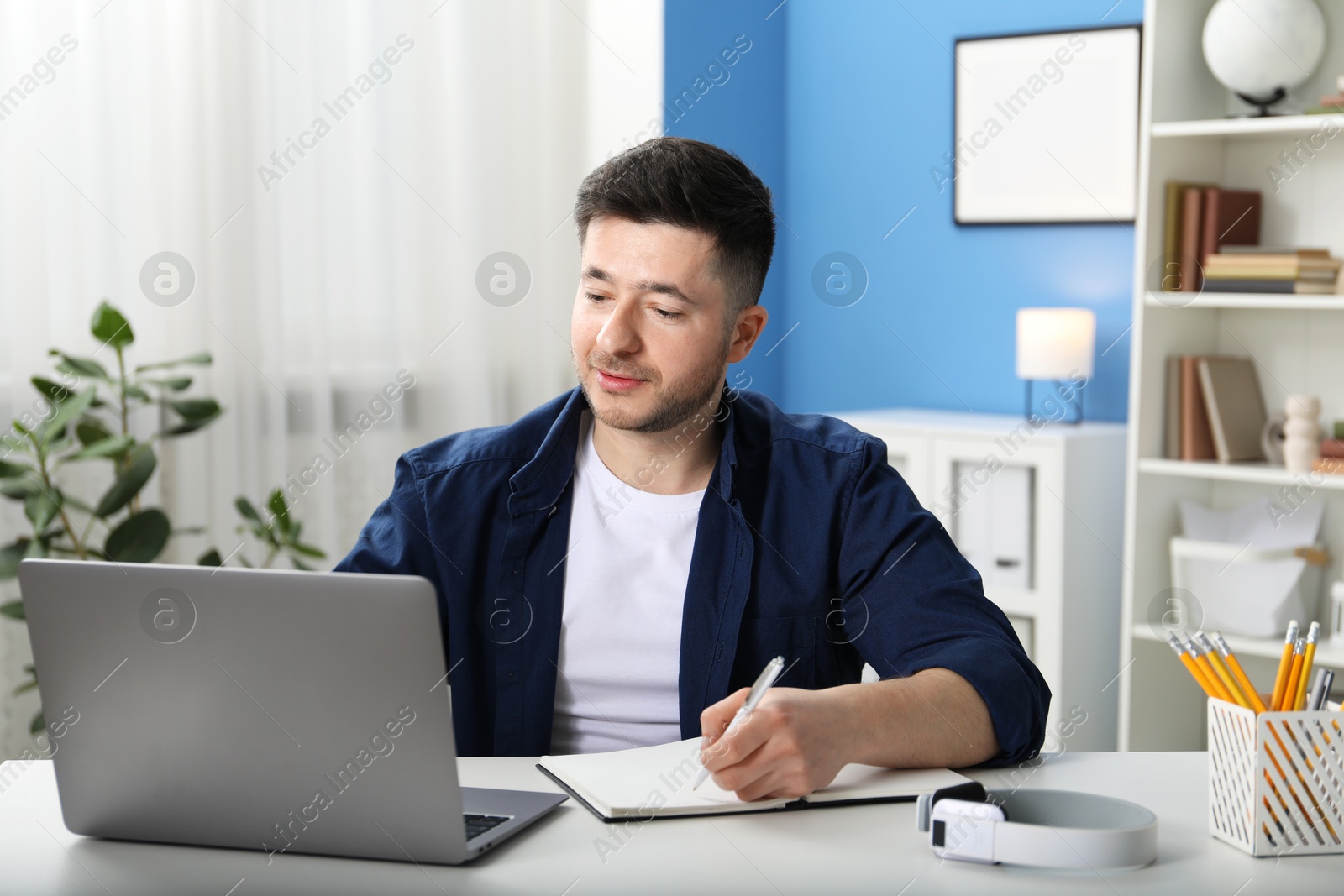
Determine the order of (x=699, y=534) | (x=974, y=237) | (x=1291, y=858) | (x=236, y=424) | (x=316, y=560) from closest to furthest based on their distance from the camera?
1. (x=1291, y=858)
2. (x=699, y=534)
3. (x=236, y=424)
4. (x=316, y=560)
5. (x=974, y=237)

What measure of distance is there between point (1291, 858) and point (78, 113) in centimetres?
263

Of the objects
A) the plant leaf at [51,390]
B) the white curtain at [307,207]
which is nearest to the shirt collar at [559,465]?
the plant leaf at [51,390]

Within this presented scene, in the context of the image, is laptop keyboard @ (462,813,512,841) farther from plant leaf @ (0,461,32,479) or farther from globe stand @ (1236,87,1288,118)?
globe stand @ (1236,87,1288,118)

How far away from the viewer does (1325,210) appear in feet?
10.3

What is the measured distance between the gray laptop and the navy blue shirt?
501 millimetres

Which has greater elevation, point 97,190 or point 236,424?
point 97,190

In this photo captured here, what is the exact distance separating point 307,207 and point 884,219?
5.52ft

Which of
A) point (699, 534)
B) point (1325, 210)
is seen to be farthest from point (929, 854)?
point (1325, 210)

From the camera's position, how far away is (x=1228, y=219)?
3.16m

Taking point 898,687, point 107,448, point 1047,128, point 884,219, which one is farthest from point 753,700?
point 884,219

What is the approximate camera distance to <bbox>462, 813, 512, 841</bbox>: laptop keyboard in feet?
3.60

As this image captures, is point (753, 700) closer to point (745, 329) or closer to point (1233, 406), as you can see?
point (745, 329)

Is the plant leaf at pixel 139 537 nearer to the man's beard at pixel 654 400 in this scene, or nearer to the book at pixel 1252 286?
the man's beard at pixel 654 400

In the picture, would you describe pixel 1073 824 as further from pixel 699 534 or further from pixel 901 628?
pixel 699 534
